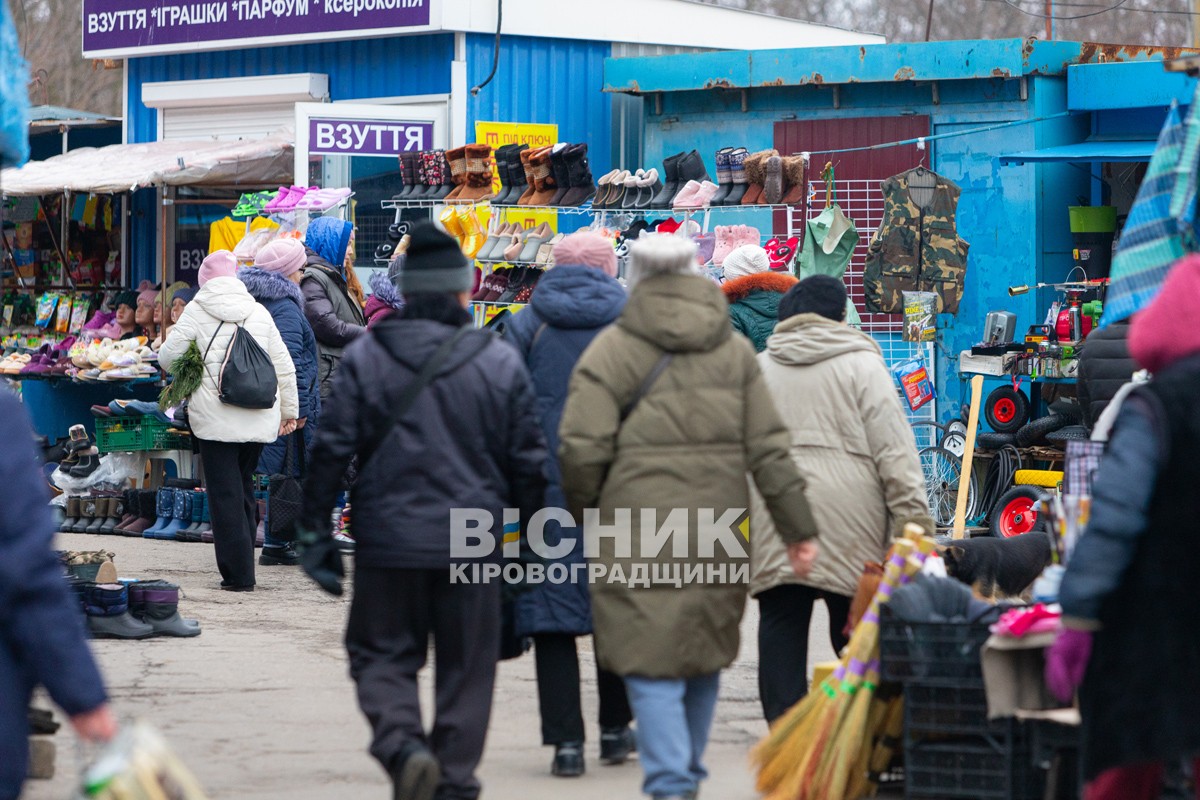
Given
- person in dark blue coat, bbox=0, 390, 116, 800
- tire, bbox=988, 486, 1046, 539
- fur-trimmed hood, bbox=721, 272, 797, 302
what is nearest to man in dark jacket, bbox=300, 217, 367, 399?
fur-trimmed hood, bbox=721, 272, 797, 302

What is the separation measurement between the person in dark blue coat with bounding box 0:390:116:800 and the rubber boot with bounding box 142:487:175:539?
8948mm

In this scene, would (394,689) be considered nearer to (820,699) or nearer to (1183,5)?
(820,699)

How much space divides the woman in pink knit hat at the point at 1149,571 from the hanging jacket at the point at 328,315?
7.30m

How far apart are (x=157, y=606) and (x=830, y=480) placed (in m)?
3.88

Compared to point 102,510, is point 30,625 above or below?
above

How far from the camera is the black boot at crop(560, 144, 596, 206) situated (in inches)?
479

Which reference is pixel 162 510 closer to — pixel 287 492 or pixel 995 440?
pixel 287 492

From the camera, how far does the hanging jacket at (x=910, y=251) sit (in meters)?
12.6

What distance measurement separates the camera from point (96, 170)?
16078 millimetres

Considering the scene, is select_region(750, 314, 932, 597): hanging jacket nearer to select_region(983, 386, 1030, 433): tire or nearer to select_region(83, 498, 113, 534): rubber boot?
select_region(983, 386, 1030, 433): tire

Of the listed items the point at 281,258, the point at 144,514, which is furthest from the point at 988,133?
the point at 144,514

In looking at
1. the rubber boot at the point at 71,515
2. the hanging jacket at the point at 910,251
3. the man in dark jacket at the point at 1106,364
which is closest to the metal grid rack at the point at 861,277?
the hanging jacket at the point at 910,251

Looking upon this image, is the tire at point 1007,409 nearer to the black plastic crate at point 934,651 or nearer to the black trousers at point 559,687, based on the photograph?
the black trousers at point 559,687

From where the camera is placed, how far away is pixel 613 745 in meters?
6.26
